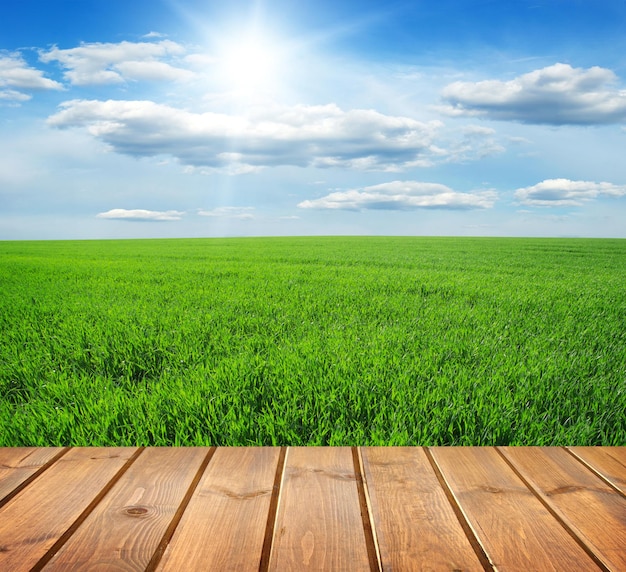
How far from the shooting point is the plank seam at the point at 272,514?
1.61 m

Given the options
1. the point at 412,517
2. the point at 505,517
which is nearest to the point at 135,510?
the point at 412,517

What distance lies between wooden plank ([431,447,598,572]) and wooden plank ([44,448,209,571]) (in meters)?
1.13

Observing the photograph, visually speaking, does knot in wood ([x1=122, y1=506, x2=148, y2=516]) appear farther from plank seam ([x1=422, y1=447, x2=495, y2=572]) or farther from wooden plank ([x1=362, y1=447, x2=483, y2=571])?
plank seam ([x1=422, y1=447, x2=495, y2=572])

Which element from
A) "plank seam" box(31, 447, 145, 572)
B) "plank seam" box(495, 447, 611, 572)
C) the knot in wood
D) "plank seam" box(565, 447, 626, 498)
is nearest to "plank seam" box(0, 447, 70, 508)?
"plank seam" box(31, 447, 145, 572)

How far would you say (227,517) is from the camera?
1854 millimetres

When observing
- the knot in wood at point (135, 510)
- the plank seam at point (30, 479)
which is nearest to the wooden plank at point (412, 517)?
the knot in wood at point (135, 510)

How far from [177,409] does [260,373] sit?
2.77 ft

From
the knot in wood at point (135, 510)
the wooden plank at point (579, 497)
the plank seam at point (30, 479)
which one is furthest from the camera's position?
the plank seam at point (30, 479)

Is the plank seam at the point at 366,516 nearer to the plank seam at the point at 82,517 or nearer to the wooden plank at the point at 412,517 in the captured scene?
the wooden plank at the point at 412,517

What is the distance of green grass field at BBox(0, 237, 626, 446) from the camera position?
317 centimetres

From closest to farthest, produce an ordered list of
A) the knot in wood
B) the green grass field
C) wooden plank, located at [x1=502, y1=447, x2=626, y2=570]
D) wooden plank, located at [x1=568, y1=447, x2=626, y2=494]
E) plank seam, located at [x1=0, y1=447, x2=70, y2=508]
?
wooden plank, located at [x1=502, y1=447, x2=626, y2=570]
the knot in wood
plank seam, located at [x1=0, y1=447, x2=70, y2=508]
wooden plank, located at [x1=568, y1=447, x2=626, y2=494]
the green grass field

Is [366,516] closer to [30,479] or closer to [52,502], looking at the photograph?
[52,502]

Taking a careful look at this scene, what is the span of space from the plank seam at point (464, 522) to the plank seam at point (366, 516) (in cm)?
33

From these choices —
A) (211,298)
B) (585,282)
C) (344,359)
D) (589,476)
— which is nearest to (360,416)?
(344,359)
